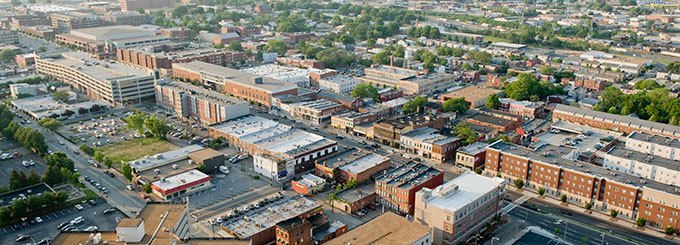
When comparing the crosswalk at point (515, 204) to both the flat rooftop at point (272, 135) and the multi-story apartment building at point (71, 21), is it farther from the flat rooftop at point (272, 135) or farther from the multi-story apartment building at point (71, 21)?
the multi-story apartment building at point (71, 21)

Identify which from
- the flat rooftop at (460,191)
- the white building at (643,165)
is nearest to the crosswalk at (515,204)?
the flat rooftop at (460,191)

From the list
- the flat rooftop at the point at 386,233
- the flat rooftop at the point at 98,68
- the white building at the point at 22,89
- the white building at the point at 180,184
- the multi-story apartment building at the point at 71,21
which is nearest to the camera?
the flat rooftop at the point at 386,233

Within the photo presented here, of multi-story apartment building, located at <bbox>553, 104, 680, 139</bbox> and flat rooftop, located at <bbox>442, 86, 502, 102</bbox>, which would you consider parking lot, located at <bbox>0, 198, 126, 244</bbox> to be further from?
multi-story apartment building, located at <bbox>553, 104, 680, 139</bbox>

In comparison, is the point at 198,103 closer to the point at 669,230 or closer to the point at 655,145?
the point at 669,230

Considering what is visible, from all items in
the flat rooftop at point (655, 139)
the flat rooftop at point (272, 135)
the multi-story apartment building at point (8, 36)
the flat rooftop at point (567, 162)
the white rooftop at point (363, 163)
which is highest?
the multi-story apartment building at point (8, 36)

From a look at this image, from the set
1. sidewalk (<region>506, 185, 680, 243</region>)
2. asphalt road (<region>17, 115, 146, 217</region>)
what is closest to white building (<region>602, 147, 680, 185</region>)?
sidewalk (<region>506, 185, 680, 243</region>)

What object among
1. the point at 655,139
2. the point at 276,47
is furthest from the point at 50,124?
the point at 655,139

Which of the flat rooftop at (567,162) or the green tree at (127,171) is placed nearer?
the flat rooftop at (567,162)
